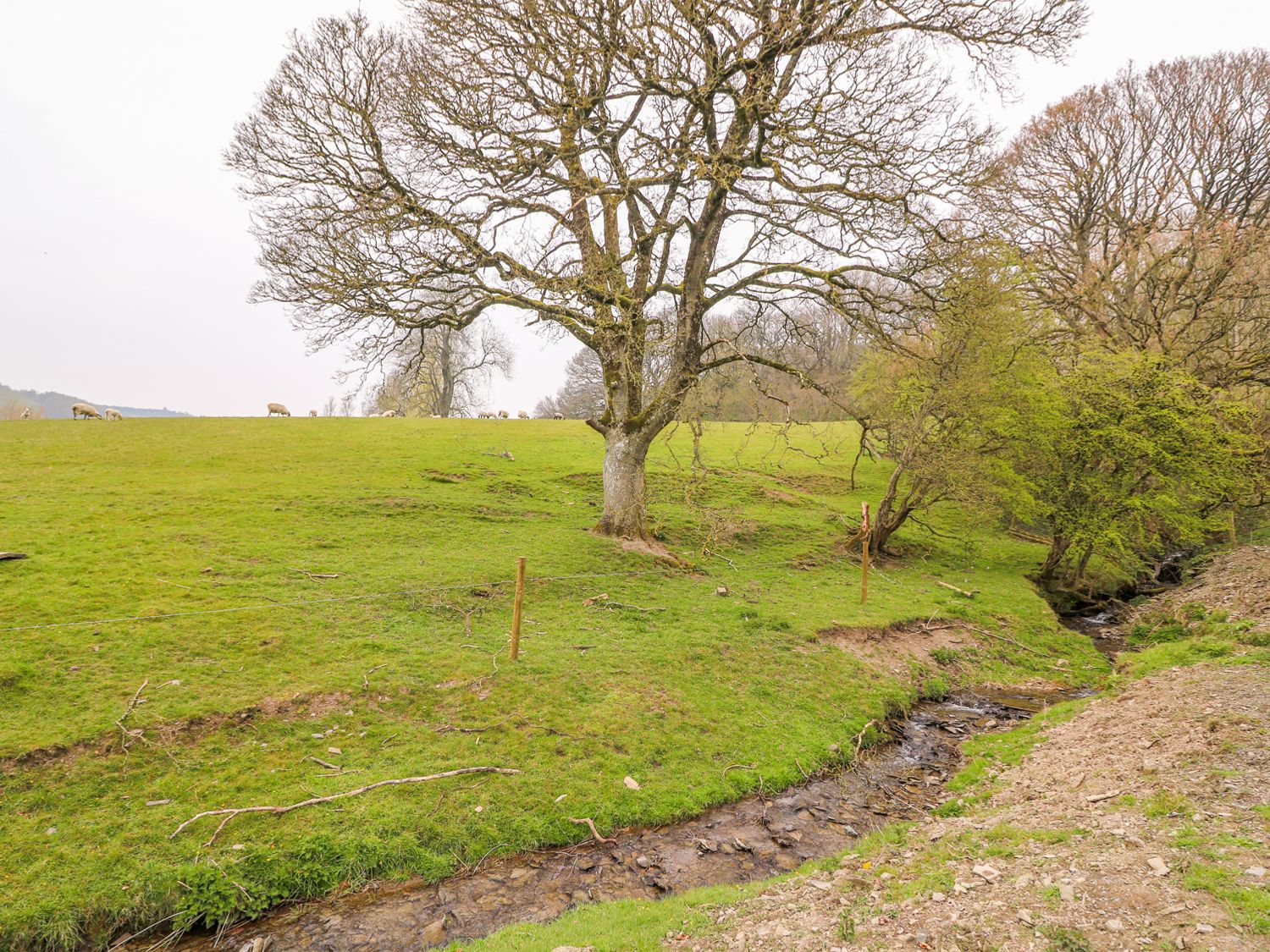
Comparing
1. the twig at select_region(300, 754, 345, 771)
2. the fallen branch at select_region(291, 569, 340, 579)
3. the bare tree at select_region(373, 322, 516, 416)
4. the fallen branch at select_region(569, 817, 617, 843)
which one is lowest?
the fallen branch at select_region(569, 817, 617, 843)

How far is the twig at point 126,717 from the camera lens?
7012mm

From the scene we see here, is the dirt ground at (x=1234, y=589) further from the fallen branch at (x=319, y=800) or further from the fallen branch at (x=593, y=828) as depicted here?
the fallen branch at (x=319, y=800)

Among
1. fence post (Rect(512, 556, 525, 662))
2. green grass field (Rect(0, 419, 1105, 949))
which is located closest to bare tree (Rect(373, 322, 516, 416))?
green grass field (Rect(0, 419, 1105, 949))

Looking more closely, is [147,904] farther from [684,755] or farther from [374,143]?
[374,143]

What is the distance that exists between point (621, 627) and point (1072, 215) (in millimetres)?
24744

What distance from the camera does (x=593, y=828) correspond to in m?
6.93

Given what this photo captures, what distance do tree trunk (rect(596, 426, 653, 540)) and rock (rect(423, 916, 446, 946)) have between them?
407 inches

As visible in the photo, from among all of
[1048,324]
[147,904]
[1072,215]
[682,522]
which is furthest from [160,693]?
[1072,215]

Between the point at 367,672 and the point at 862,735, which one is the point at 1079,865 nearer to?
the point at 862,735

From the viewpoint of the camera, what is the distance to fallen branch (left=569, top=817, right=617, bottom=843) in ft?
22.6

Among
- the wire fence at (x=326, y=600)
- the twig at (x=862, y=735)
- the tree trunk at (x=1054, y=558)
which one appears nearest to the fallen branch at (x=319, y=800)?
the wire fence at (x=326, y=600)

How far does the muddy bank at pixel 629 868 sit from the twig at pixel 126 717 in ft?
8.42

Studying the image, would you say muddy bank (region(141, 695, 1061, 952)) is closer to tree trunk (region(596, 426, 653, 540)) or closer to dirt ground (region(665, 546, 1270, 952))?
dirt ground (region(665, 546, 1270, 952))

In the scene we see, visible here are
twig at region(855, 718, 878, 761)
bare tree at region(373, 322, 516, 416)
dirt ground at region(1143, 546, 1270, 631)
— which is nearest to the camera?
twig at region(855, 718, 878, 761)
